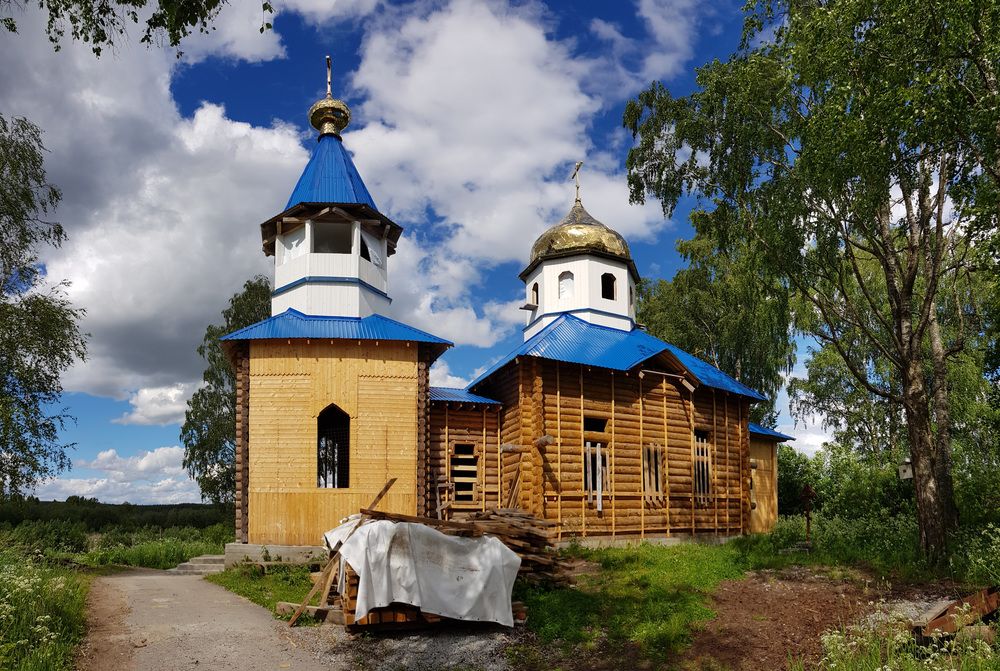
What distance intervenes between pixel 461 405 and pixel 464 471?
5.85 ft

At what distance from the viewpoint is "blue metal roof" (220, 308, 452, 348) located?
1769 cm

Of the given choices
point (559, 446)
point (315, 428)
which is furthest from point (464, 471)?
point (315, 428)

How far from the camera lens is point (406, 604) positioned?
11.2 meters

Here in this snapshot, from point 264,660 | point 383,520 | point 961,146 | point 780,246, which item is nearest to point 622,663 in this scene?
point 383,520

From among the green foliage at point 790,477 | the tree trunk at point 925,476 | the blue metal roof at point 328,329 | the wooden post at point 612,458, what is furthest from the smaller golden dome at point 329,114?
the green foliage at point 790,477

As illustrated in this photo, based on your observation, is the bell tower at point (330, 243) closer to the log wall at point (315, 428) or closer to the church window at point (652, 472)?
the log wall at point (315, 428)

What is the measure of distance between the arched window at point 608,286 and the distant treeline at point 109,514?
1483 centimetres

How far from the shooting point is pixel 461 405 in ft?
66.8

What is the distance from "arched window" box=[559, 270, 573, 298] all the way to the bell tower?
221 inches

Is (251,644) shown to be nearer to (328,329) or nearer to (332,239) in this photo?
(328,329)

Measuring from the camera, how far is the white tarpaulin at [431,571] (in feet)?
36.0

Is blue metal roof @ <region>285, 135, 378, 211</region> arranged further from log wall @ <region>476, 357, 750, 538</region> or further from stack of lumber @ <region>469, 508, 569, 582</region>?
stack of lumber @ <region>469, 508, 569, 582</region>

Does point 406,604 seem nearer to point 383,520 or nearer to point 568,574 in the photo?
point 383,520

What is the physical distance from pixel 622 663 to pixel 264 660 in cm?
481
